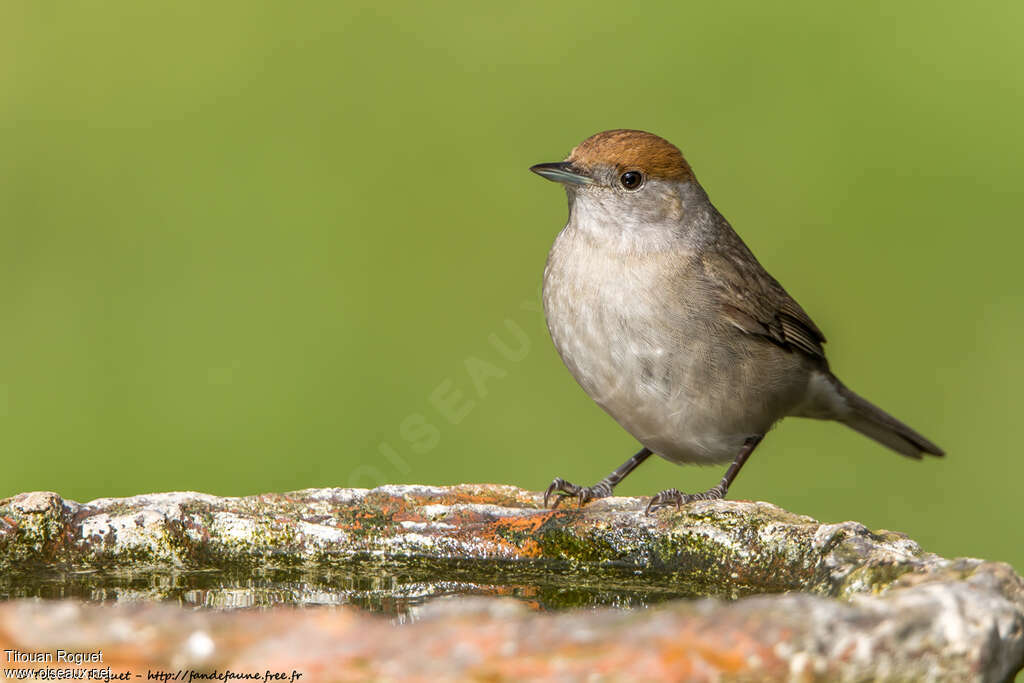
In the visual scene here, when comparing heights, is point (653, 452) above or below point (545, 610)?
above

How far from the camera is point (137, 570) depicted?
4.09 meters

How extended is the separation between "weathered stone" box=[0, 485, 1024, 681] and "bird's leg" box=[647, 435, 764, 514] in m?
0.13

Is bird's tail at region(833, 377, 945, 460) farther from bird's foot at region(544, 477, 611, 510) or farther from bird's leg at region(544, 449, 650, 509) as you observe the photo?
bird's foot at region(544, 477, 611, 510)

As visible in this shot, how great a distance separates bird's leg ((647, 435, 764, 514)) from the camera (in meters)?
4.47

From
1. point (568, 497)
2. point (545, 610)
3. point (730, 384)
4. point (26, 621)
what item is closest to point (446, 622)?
point (26, 621)

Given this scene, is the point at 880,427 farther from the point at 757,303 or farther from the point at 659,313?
the point at 659,313

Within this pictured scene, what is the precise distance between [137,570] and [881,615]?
2.59 m

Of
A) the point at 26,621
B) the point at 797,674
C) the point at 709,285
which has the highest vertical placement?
the point at 709,285

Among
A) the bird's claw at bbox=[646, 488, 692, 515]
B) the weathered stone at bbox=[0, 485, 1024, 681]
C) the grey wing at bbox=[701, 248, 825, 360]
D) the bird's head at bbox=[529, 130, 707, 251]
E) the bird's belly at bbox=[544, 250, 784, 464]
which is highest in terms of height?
the bird's head at bbox=[529, 130, 707, 251]

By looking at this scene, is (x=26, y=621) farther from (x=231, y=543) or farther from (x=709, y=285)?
(x=709, y=285)

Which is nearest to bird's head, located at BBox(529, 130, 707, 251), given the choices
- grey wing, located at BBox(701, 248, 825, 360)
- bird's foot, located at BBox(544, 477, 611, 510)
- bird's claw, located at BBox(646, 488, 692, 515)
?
grey wing, located at BBox(701, 248, 825, 360)

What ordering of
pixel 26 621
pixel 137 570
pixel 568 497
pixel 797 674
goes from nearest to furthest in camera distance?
pixel 797 674 → pixel 26 621 → pixel 137 570 → pixel 568 497

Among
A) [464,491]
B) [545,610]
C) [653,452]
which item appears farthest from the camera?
[653,452]

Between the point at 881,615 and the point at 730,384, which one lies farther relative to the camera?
the point at 730,384
